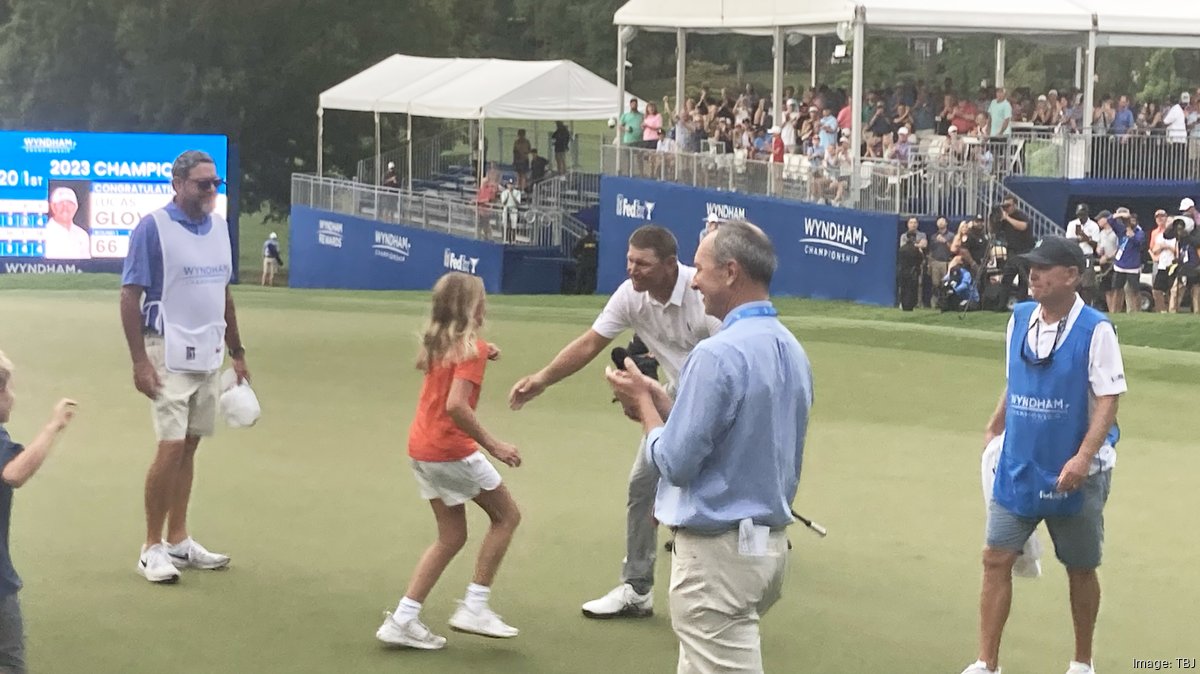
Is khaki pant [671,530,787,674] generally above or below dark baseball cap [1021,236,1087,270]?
below

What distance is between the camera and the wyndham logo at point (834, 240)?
24797 mm

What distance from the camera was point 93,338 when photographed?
16859 millimetres

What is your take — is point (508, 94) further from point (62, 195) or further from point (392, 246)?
point (62, 195)

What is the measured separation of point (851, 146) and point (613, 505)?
16956mm

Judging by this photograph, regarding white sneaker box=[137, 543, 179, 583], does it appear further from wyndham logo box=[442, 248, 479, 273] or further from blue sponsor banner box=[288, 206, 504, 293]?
wyndham logo box=[442, 248, 479, 273]

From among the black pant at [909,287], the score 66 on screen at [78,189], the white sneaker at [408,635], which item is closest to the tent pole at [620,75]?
the score 66 on screen at [78,189]

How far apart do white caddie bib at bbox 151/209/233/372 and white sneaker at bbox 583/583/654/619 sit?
2.19m

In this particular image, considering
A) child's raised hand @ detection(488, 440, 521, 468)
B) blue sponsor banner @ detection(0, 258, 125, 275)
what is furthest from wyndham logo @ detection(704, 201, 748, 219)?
child's raised hand @ detection(488, 440, 521, 468)

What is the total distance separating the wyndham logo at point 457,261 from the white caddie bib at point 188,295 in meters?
27.3

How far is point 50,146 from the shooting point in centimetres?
3594

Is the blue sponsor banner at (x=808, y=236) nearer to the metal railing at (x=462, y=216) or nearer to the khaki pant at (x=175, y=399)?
the metal railing at (x=462, y=216)

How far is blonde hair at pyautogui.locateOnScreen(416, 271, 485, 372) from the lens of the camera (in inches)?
274

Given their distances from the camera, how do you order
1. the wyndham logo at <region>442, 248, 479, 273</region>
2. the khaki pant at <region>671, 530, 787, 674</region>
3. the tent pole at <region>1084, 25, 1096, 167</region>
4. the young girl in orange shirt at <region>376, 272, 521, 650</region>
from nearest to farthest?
the khaki pant at <region>671, 530, 787, 674</region> → the young girl in orange shirt at <region>376, 272, 521, 650</region> → the tent pole at <region>1084, 25, 1096, 167</region> → the wyndham logo at <region>442, 248, 479, 273</region>

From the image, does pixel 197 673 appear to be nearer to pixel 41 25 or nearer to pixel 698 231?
pixel 698 231
